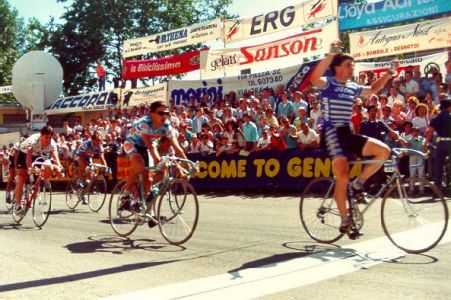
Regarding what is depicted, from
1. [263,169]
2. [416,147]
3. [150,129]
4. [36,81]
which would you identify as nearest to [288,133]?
[263,169]

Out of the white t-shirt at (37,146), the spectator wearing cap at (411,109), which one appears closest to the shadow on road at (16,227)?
the white t-shirt at (37,146)

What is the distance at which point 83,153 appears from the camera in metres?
14.0

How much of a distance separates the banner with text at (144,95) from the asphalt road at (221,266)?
15429 mm

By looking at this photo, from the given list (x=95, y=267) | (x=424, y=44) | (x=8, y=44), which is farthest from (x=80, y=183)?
(x=8, y=44)

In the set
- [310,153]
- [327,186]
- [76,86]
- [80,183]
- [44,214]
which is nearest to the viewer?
[327,186]

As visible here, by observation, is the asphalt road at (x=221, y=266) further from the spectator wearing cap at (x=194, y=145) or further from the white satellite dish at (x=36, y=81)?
the white satellite dish at (x=36, y=81)

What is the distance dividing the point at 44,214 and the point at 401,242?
6449 millimetres

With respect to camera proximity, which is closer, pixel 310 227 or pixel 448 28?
pixel 310 227

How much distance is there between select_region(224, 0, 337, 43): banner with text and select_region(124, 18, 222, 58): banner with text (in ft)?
2.67

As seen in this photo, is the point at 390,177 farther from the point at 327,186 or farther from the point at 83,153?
the point at 83,153

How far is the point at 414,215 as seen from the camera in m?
6.33

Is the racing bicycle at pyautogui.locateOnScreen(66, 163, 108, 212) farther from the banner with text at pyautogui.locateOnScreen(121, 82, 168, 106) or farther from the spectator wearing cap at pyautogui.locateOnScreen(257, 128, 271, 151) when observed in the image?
the banner with text at pyautogui.locateOnScreen(121, 82, 168, 106)

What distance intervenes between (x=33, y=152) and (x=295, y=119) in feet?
25.4

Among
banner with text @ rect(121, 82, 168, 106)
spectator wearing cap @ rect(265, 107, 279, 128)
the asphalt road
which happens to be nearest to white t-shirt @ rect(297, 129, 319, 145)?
spectator wearing cap @ rect(265, 107, 279, 128)
